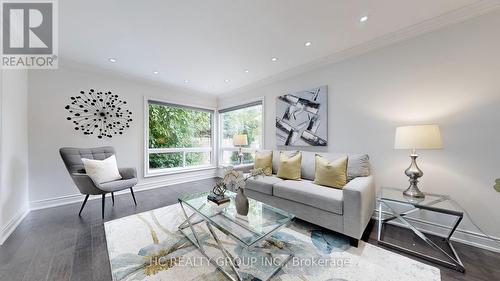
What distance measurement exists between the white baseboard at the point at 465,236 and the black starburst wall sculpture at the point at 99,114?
5.12m

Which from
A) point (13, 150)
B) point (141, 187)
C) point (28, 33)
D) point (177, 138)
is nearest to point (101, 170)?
point (13, 150)

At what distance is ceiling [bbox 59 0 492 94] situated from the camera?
6.01 feet

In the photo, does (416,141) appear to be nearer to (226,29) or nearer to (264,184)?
(264,184)

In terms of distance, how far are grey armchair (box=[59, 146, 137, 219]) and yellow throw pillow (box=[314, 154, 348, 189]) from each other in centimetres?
290

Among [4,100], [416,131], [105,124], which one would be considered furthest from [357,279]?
[105,124]

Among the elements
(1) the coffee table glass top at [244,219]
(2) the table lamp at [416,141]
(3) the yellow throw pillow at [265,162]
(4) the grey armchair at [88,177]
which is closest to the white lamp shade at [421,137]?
(2) the table lamp at [416,141]

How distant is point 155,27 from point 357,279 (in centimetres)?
325

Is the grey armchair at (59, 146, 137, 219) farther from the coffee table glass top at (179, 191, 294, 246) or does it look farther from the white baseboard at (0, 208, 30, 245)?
the coffee table glass top at (179, 191, 294, 246)

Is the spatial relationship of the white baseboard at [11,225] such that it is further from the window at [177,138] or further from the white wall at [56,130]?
the window at [177,138]

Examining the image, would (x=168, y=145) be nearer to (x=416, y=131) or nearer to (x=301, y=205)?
(x=301, y=205)

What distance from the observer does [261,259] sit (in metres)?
1.69

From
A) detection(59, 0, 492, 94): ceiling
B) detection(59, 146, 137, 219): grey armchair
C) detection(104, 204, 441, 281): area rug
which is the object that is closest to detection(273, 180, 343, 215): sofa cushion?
detection(104, 204, 441, 281): area rug

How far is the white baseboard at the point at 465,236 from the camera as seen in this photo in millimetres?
1821

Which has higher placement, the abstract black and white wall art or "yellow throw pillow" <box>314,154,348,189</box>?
the abstract black and white wall art
